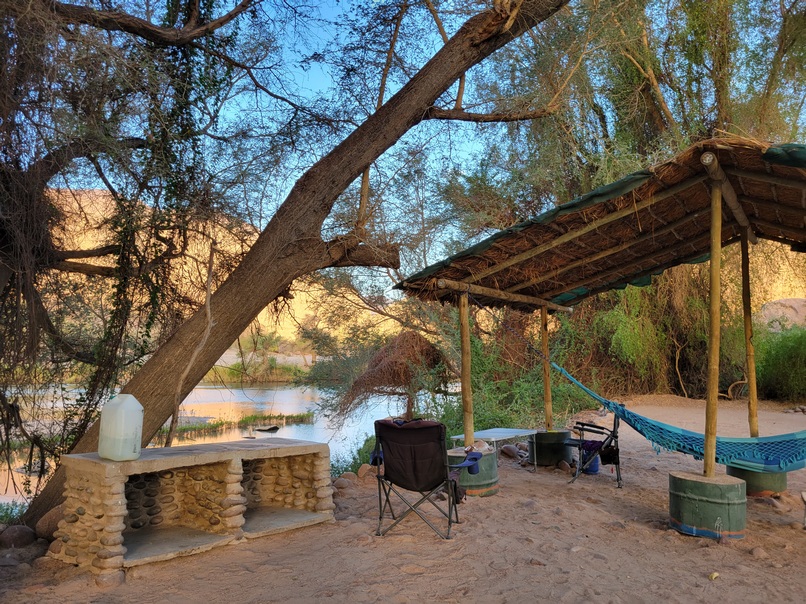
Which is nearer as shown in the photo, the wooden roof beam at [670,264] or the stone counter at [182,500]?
the stone counter at [182,500]

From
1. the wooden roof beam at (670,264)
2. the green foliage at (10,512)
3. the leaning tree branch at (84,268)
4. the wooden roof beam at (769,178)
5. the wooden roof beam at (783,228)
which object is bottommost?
the green foliage at (10,512)

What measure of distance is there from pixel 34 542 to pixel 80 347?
1783 millimetres

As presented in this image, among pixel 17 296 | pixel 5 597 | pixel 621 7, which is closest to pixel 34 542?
pixel 5 597

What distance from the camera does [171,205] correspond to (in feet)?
17.4

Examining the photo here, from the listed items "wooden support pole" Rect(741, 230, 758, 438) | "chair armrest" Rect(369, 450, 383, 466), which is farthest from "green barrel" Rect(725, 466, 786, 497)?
"chair armrest" Rect(369, 450, 383, 466)

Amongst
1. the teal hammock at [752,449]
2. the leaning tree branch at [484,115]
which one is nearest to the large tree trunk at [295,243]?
the leaning tree branch at [484,115]

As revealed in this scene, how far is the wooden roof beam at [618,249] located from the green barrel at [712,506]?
72.4 inches

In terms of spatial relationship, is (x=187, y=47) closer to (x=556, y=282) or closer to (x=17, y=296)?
(x=17, y=296)

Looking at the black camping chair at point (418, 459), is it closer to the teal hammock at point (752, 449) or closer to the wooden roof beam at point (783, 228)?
the teal hammock at point (752, 449)

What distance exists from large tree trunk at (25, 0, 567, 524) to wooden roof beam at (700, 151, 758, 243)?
2.32 m

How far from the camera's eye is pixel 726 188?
408cm

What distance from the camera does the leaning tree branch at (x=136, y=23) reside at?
4234 mm

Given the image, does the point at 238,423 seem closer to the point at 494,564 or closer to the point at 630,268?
the point at 630,268

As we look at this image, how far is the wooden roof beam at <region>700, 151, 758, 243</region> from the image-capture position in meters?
3.68
